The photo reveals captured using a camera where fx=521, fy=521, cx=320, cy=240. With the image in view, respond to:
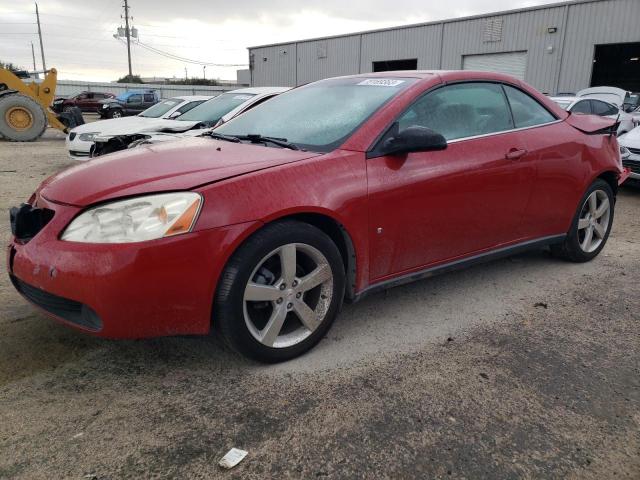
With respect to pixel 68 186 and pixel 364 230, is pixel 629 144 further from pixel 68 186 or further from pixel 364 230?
pixel 68 186

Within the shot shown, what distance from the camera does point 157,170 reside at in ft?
8.40

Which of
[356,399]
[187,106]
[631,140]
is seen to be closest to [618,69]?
[631,140]

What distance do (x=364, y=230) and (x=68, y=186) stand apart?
1524 millimetres

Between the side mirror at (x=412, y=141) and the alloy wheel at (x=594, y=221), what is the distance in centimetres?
205

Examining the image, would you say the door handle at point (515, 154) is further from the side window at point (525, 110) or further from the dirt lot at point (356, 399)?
the dirt lot at point (356, 399)

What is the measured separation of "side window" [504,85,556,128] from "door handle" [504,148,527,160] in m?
0.23

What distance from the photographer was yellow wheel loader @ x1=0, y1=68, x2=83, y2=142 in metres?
14.7

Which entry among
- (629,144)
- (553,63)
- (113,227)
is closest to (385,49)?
(553,63)

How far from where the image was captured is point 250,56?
37.2 meters

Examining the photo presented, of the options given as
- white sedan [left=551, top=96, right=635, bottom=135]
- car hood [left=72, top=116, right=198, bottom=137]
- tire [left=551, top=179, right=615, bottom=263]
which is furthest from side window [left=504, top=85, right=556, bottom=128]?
white sedan [left=551, top=96, right=635, bottom=135]

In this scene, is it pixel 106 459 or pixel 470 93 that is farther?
pixel 470 93

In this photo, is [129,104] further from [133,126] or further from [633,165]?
[633,165]

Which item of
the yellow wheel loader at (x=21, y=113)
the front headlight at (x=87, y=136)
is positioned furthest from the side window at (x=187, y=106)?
the yellow wheel loader at (x=21, y=113)

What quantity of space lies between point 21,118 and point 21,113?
14cm
